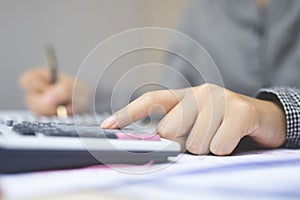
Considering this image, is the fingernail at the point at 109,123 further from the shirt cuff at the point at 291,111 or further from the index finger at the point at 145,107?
the shirt cuff at the point at 291,111

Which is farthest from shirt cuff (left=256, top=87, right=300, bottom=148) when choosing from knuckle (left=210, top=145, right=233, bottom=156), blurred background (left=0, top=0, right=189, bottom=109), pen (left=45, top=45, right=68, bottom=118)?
blurred background (left=0, top=0, right=189, bottom=109)

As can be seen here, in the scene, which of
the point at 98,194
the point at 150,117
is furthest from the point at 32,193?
the point at 150,117

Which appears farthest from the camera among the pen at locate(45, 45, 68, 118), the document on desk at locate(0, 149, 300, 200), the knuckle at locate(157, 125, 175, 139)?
the pen at locate(45, 45, 68, 118)

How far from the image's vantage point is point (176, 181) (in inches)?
10.9

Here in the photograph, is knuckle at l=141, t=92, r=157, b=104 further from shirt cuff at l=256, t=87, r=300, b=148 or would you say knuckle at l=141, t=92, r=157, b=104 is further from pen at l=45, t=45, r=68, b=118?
pen at l=45, t=45, r=68, b=118

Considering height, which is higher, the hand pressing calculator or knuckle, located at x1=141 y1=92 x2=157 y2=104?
knuckle, located at x1=141 y1=92 x2=157 y2=104

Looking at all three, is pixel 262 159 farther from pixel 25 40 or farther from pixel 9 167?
pixel 25 40

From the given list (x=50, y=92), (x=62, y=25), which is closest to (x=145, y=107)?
(x=50, y=92)

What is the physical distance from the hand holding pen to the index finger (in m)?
0.42

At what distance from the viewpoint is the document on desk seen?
244mm

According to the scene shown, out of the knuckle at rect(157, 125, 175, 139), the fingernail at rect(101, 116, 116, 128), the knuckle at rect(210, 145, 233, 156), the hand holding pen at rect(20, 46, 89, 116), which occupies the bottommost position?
the hand holding pen at rect(20, 46, 89, 116)

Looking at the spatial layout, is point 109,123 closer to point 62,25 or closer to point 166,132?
point 166,132

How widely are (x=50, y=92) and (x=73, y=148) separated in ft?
1.89

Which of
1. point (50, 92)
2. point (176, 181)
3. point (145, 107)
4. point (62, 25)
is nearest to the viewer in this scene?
point (176, 181)
